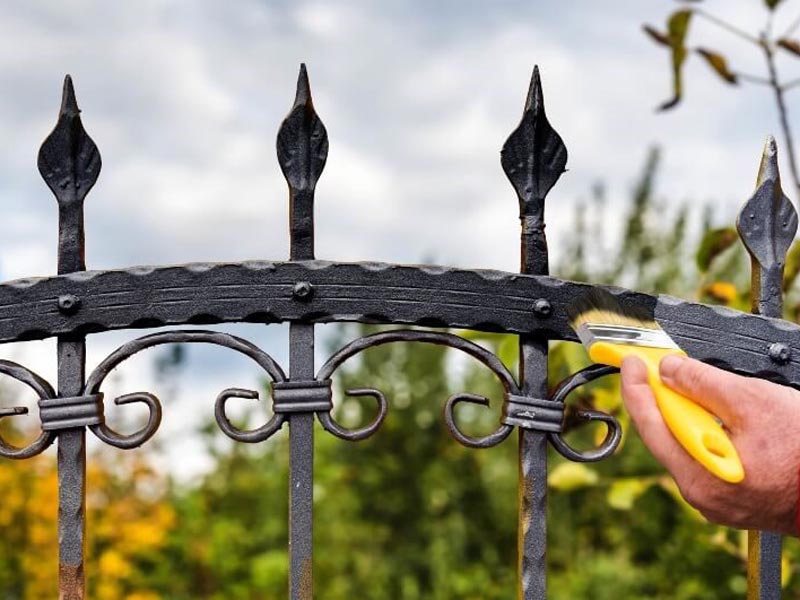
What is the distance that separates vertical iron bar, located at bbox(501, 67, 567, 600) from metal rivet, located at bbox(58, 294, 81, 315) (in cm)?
62

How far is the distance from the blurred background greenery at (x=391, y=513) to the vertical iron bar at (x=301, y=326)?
2.76 metres

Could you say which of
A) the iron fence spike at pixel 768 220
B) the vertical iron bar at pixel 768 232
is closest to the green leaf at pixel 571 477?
the vertical iron bar at pixel 768 232

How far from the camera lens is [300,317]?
1413 mm

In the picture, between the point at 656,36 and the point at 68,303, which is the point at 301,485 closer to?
the point at 68,303

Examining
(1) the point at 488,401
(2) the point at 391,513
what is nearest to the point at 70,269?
(1) the point at 488,401

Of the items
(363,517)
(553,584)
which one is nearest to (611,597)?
(553,584)

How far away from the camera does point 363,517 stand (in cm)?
482

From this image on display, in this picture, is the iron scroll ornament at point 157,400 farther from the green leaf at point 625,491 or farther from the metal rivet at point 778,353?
the green leaf at point 625,491

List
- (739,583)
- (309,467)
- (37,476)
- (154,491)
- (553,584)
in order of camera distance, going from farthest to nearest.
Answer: (154,491), (37,476), (553,584), (739,583), (309,467)

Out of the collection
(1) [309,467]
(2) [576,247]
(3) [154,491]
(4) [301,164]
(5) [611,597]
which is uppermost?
(2) [576,247]

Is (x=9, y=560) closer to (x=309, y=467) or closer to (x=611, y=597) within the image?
(x=611, y=597)

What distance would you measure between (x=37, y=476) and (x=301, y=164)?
11.7 feet

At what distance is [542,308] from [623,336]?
17cm

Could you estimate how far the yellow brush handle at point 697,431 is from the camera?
3.64 ft
